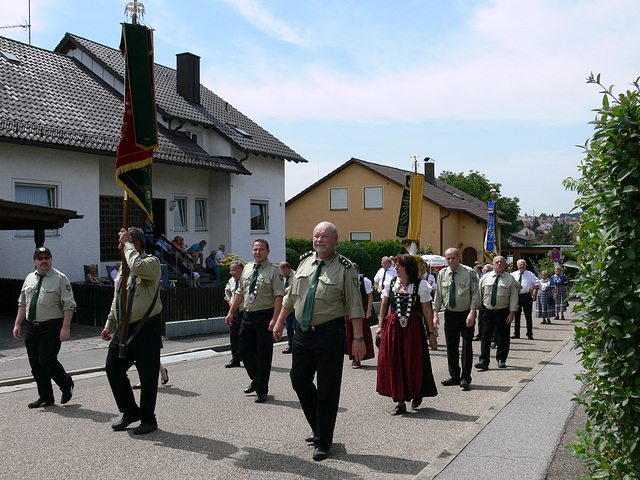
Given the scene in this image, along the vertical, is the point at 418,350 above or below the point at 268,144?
below

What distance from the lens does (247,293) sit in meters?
7.82

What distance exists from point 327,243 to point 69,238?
45.6ft

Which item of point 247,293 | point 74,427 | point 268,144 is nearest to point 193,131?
point 268,144

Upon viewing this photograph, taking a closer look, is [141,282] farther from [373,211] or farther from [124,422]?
[373,211]

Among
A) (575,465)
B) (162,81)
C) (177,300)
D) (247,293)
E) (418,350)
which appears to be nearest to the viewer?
(575,465)

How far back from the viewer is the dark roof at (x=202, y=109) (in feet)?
76.9

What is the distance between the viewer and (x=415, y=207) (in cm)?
1633

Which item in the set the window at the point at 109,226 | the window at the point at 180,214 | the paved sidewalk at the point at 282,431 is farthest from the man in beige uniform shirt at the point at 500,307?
the window at the point at 180,214

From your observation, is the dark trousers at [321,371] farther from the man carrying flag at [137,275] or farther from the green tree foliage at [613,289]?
the green tree foliage at [613,289]

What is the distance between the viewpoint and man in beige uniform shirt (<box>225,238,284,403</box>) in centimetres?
754

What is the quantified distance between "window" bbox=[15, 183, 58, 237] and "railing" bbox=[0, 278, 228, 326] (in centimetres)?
175

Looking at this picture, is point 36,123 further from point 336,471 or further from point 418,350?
point 336,471

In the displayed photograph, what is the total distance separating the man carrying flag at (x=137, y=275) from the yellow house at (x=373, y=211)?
123ft

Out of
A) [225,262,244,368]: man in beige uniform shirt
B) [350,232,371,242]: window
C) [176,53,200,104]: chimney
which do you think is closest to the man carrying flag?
[225,262,244,368]: man in beige uniform shirt
